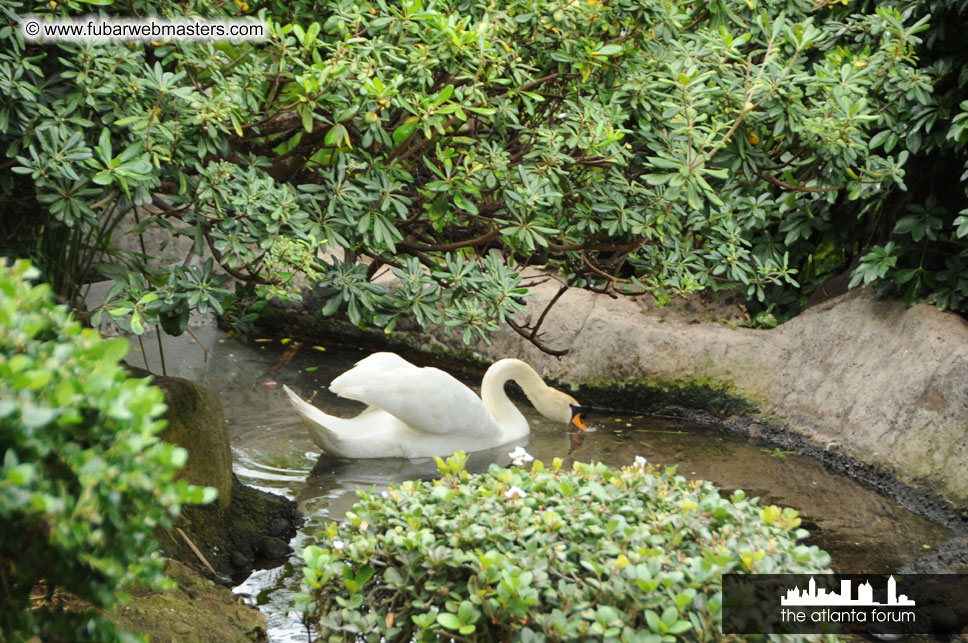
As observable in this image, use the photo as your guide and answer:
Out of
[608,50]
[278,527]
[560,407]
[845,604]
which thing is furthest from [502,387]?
[845,604]

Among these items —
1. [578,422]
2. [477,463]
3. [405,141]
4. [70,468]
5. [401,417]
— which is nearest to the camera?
[70,468]

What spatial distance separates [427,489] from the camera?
10.1ft

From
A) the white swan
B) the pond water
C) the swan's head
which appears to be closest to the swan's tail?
the white swan

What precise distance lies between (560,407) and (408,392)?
1722 mm

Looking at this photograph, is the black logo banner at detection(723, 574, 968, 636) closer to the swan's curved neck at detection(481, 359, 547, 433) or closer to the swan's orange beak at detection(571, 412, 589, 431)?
the swan's orange beak at detection(571, 412, 589, 431)

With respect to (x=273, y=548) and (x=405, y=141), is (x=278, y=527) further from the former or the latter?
(x=405, y=141)

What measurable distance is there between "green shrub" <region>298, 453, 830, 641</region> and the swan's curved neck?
396 cm

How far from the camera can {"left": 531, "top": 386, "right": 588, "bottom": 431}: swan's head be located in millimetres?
7315

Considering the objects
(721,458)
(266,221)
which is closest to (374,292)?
(266,221)

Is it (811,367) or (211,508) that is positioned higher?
(211,508)

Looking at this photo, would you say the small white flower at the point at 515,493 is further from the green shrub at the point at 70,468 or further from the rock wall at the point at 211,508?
the rock wall at the point at 211,508

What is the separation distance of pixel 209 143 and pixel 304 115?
0.42 metres

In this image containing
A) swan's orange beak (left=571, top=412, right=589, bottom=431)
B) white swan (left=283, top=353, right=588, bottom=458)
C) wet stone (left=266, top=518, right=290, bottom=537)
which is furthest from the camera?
swan's orange beak (left=571, top=412, right=589, bottom=431)

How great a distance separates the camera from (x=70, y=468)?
1.82 m
